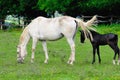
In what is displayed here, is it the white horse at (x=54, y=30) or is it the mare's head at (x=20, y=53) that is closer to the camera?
the white horse at (x=54, y=30)

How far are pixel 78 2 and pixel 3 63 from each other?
2786cm

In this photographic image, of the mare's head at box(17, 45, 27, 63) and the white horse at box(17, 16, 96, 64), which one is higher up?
the white horse at box(17, 16, 96, 64)

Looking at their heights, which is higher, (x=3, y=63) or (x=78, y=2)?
(x=78, y=2)

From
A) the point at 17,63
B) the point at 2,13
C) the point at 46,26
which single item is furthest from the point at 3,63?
the point at 2,13

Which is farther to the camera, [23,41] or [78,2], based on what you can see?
[78,2]

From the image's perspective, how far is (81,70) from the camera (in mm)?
12805

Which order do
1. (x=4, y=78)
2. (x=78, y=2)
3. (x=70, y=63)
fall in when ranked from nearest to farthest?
(x=4, y=78), (x=70, y=63), (x=78, y=2)

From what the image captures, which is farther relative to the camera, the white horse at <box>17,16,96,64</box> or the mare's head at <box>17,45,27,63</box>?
the mare's head at <box>17,45,27,63</box>

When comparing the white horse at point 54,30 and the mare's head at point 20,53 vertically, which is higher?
the white horse at point 54,30

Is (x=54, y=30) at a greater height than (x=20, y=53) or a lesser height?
greater

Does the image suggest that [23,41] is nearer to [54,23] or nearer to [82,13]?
[54,23]

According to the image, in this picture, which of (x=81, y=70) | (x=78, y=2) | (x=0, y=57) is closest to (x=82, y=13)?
(x=78, y=2)

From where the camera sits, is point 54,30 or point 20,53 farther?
point 20,53

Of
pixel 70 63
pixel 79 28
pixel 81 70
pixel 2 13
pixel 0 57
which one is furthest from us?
pixel 2 13
